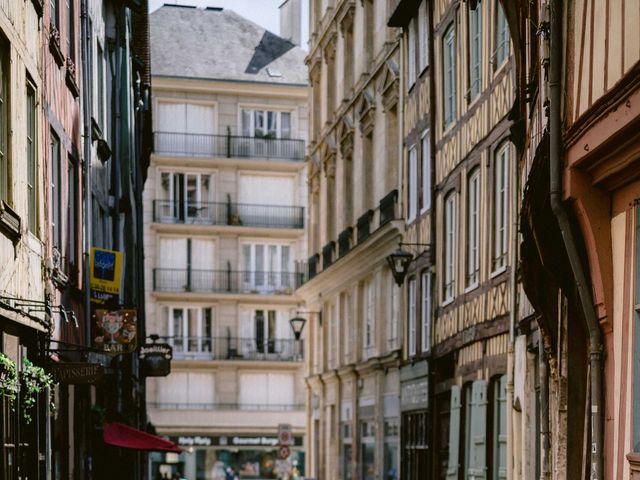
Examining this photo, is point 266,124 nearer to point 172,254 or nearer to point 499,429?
point 172,254

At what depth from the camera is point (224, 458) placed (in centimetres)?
5600

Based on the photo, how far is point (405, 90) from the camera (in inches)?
1174

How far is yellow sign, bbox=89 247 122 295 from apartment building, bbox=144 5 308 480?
34.1 m

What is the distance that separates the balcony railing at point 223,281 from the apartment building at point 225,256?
4 cm

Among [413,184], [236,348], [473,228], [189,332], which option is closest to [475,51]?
[473,228]

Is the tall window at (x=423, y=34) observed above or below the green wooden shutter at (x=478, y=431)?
above

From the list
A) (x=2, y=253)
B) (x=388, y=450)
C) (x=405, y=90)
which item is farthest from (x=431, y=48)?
(x=2, y=253)

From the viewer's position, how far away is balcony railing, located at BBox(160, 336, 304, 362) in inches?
2197

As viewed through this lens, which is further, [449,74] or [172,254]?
[172,254]

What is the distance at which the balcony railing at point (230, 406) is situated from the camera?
55.0 meters

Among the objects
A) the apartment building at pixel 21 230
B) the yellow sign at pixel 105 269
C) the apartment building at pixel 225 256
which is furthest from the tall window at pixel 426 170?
the apartment building at pixel 225 256

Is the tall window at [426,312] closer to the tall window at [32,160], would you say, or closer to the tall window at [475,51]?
the tall window at [475,51]

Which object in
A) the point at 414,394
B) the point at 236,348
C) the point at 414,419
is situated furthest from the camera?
the point at 236,348

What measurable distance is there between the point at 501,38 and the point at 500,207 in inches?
88.6
